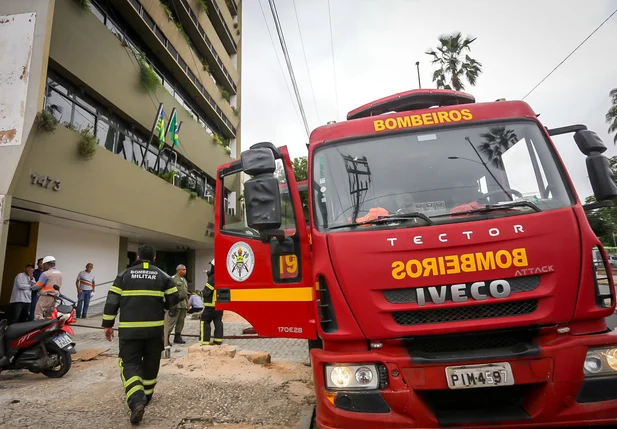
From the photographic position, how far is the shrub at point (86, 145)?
381 inches

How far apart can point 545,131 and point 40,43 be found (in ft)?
32.3

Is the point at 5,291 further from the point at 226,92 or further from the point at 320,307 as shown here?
the point at 226,92

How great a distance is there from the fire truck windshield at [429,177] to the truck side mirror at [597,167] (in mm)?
435

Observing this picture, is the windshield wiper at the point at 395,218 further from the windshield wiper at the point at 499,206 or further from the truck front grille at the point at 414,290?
the truck front grille at the point at 414,290

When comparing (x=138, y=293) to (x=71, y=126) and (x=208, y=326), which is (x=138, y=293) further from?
(x=71, y=126)

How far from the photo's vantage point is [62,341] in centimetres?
537

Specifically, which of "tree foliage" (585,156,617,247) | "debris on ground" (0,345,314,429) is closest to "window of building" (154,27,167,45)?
"debris on ground" (0,345,314,429)

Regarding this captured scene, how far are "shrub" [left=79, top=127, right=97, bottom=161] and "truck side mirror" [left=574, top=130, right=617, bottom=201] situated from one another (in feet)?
34.6

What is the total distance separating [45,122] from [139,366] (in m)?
7.14

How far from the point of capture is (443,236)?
8.09 ft

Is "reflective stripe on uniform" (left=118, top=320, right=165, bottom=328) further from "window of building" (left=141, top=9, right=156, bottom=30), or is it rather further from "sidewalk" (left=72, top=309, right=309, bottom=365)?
"window of building" (left=141, top=9, right=156, bottom=30)

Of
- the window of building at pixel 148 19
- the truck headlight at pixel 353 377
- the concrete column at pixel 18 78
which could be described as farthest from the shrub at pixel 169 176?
the truck headlight at pixel 353 377

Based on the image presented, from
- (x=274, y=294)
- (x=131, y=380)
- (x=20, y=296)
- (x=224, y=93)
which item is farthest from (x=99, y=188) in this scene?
(x=224, y=93)

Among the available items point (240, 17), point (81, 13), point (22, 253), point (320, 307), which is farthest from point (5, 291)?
point (240, 17)
